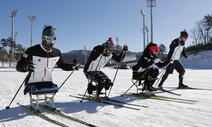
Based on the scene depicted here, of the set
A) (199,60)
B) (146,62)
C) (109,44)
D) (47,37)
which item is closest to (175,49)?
(146,62)

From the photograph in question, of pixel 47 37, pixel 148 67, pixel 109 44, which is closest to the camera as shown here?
pixel 47 37

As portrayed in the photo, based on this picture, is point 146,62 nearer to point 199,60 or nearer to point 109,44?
point 109,44

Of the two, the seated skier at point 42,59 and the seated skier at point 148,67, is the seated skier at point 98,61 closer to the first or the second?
the seated skier at point 148,67

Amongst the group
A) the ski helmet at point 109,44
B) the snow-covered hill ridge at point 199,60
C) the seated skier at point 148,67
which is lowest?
the seated skier at point 148,67

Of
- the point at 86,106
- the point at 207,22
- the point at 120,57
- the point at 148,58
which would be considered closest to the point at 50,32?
the point at 86,106

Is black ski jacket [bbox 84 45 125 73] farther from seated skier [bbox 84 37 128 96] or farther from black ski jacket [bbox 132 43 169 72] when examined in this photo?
black ski jacket [bbox 132 43 169 72]

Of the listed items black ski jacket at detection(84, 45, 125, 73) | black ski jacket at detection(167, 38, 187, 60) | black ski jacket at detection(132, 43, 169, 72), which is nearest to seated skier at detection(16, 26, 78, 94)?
black ski jacket at detection(84, 45, 125, 73)

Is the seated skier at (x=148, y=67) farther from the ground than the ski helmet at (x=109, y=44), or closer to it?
closer to it

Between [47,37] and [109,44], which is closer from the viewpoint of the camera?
[47,37]

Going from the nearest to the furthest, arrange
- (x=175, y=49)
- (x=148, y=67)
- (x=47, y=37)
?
(x=47, y=37)
(x=148, y=67)
(x=175, y=49)

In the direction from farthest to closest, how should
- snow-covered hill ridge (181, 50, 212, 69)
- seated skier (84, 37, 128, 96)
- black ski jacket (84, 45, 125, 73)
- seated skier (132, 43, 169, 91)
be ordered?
snow-covered hill ridge (181, 50, 212, 69) → seated skier (132, 43, 169, 91) → black ski jacket (84, 45, 125, 73) → seated skier (84, 37, 128, 96)

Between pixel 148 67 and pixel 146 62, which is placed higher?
pixel 146 62

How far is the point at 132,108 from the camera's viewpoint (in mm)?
5359

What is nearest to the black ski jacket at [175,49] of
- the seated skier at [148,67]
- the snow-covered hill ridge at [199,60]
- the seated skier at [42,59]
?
the seated skier at [148,67]
